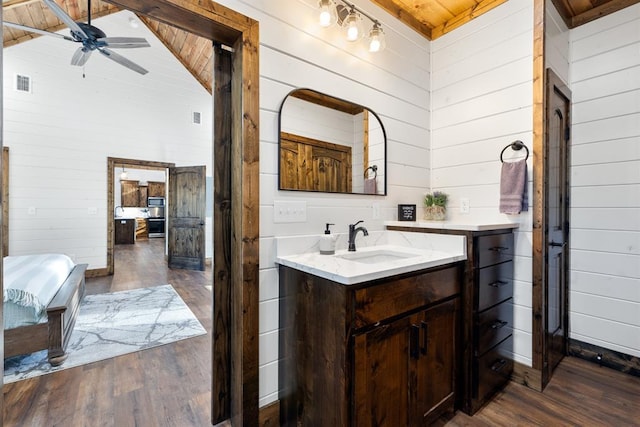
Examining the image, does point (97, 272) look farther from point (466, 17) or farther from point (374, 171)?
Result: point (466, 17)

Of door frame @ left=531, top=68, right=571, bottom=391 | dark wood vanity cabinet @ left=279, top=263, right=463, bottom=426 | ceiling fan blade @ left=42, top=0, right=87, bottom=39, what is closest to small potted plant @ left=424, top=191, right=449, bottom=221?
door frame @ left=531, top=68, right=571, bottom=391

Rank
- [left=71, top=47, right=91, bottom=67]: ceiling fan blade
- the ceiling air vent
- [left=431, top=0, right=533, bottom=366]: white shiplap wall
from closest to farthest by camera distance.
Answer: [left=431, top=0, right=533, bottom=366]: white shiplap wall → [left=71, top=47, right=91, bottom=67]: ceiling fan blade → the ceiling air vent

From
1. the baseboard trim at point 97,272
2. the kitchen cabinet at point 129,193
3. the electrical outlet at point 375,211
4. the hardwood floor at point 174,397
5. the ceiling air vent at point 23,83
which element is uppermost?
the ceiling air vent at point 23,83

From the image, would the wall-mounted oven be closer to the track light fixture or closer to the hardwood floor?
the hardwood floor

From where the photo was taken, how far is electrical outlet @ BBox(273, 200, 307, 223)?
5.92 feet

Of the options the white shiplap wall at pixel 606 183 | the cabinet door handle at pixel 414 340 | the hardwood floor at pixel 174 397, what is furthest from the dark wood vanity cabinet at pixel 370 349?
the white shiplap wall at pixel 606 183

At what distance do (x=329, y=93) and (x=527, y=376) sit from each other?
7.81 feet

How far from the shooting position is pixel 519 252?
88.4 inches

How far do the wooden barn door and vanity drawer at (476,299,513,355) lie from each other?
5.33m

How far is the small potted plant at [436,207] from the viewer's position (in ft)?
8.38

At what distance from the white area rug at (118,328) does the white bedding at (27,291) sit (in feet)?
1.25

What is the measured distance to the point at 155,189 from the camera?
12.4 m

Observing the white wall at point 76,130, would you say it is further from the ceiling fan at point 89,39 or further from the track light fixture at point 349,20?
the track light fixture at point 349,20

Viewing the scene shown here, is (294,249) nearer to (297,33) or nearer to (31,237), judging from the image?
(297,33)
